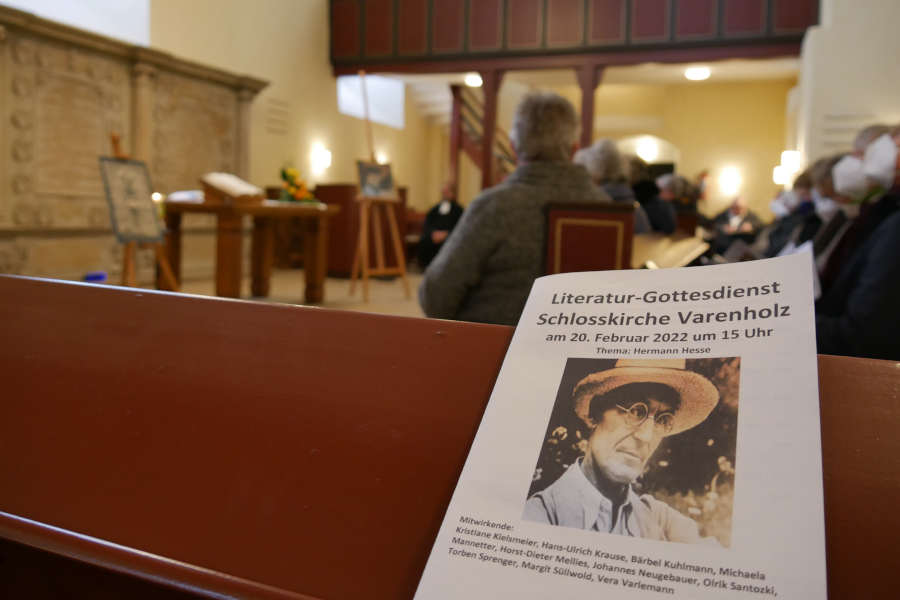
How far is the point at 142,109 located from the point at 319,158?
3.67 m

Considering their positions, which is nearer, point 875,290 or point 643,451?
point 643,451

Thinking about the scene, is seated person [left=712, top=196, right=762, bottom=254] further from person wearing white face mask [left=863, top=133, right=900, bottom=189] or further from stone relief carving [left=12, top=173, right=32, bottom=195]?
stone relief carving [left=12, top=173, right=32, bottom=195]

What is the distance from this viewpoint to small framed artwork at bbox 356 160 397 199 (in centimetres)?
616

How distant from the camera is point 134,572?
58cm

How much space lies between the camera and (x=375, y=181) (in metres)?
6.30

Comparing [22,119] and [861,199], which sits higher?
[22,119]

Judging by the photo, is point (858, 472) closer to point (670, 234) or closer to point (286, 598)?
point (286, 598)

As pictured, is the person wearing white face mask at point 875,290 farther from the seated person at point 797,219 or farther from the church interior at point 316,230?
the seated person at point 797,219

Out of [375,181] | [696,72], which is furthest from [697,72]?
[375,181]

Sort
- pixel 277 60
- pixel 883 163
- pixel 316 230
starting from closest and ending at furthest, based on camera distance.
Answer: pixel 883 163
pixel 316 230
pixel 277 60

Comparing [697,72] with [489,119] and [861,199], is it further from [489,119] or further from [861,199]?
[861,199]

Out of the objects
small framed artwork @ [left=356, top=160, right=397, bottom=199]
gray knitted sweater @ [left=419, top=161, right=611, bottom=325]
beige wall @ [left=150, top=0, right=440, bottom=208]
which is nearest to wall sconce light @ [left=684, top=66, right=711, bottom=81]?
beige wall @ [left=150, top=0, right=440, bottom=208]

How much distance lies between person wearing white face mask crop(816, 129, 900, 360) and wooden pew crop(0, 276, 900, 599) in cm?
140

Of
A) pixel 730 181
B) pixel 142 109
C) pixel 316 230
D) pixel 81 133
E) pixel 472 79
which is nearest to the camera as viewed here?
pixel 316 230
